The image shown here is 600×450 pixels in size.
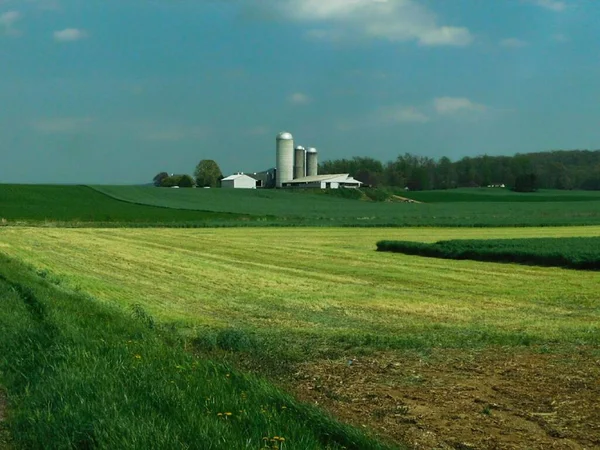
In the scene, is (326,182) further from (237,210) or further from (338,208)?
(237,210)

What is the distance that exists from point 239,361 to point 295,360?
2.25ft

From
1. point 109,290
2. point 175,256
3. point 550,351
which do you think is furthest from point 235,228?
point 550,351

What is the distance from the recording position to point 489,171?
154 meters

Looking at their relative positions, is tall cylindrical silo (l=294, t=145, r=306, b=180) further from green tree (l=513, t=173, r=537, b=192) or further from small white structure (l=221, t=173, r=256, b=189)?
green tree (l=513, t=173, r=537, b=192)

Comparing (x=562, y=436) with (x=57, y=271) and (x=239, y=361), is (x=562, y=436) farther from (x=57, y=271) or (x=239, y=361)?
(x=57, y=271)

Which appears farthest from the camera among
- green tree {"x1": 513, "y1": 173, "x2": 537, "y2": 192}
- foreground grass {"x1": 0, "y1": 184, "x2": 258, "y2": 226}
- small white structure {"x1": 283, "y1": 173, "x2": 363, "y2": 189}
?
green tree {"x1": 513, "y1": 173, "x2": 537, "y2": 192}

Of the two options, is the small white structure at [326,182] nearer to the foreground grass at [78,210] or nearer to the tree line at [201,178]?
the tree line at [201,178]

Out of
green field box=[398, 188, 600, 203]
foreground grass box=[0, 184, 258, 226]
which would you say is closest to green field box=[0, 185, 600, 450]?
foreground grass box=[0, 184, 258, 226]

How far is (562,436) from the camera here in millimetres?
6562

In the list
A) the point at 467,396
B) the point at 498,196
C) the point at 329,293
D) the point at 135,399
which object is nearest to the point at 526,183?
the point at 498,196

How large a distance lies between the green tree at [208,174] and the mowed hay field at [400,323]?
12075 centimetres

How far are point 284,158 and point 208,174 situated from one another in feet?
99.9

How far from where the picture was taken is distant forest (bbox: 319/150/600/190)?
138 m

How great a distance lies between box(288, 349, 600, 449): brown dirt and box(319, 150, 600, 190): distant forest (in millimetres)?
130606
